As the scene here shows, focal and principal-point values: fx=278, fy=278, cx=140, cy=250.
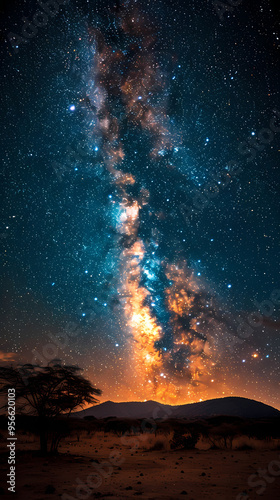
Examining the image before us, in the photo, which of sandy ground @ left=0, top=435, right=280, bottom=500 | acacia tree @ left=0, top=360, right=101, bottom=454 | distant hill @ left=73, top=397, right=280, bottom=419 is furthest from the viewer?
distant hill @ left=73, top=397, right=280, bottom=419

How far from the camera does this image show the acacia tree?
13789 millimetres

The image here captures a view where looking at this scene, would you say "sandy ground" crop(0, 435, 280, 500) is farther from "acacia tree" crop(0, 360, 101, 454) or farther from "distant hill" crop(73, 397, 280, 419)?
"distant hill" crop(73, 397, 280, 419)

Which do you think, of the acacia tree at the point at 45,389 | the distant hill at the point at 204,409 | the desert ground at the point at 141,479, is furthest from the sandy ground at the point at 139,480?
the distant hill at the point at 204,409

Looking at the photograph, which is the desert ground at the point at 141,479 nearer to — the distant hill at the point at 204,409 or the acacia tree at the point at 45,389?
the acacia tree at the point at 45,389

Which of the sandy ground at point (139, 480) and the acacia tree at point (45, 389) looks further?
the acacia tree at point (45, 389)

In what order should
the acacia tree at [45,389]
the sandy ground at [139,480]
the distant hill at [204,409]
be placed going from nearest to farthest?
the sandy ground at [139,480]
the acacia tree at [45,389]
the distant hill at [204,409]

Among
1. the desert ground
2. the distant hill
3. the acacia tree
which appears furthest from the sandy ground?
the distant hill

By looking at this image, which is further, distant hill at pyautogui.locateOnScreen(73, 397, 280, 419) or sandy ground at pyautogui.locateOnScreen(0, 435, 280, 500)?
distant hill at pyautogui.locateOnScreen(73, 397, 280, 419)

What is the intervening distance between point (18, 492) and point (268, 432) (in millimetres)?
25071

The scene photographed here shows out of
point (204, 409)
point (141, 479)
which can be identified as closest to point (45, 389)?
point (141, 479)

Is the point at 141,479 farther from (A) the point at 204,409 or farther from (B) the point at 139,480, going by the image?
(A) the point at 204,409

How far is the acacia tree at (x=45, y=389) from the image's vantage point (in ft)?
45.2

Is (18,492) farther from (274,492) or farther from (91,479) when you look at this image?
(274,492)

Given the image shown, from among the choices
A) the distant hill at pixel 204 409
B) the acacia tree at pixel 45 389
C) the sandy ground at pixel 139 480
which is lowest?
the distant hill at pixel 204 409
